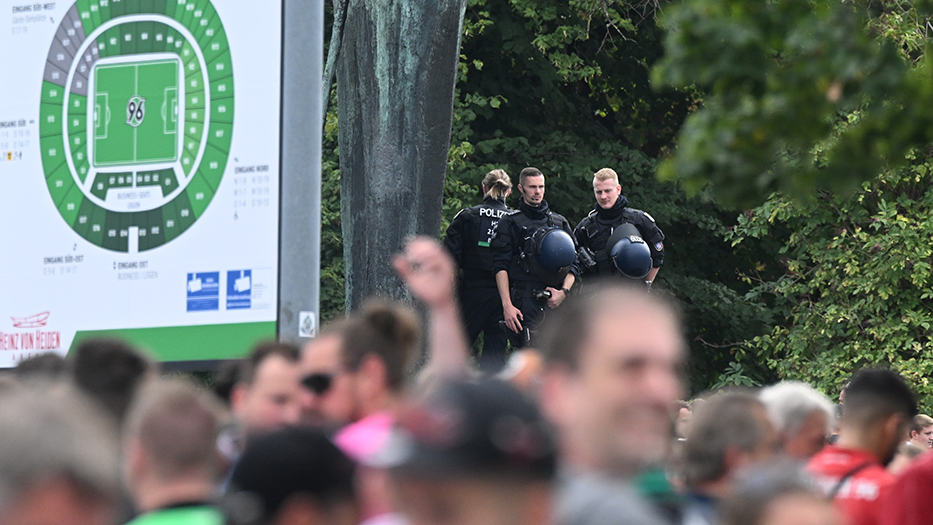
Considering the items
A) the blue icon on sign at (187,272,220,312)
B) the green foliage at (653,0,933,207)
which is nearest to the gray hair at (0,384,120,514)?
the green foliage at (653,0,933,207)

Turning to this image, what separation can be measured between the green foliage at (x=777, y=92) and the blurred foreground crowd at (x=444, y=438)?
42cm

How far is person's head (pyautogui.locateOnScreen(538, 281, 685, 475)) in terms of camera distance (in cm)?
279

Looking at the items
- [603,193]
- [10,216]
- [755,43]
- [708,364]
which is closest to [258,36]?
[10,216]

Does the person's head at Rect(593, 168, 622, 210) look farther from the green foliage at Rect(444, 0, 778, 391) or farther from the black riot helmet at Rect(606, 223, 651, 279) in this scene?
the green foliage at Rect(444, 0, 778, 391)

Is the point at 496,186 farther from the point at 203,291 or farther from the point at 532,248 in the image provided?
the point at 203,291

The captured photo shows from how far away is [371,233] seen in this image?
9297 millimetres

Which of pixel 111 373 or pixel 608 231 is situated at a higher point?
pixel 111 373

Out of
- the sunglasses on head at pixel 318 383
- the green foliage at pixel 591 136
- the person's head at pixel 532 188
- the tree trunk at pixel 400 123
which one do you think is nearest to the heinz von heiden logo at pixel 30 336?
the tree trunk at pixel 400 123

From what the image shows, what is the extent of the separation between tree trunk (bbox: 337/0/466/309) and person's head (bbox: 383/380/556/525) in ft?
23.1

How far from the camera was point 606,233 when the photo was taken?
12.5m

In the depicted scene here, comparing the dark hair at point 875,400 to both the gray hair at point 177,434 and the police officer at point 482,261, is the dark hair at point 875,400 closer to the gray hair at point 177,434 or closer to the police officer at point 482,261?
the gray hair at point 177,434

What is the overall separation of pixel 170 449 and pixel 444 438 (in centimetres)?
154

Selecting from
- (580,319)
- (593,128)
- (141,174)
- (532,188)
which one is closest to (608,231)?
(532,188)

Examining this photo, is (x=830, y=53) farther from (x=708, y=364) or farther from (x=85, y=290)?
(x=708, y=364)
